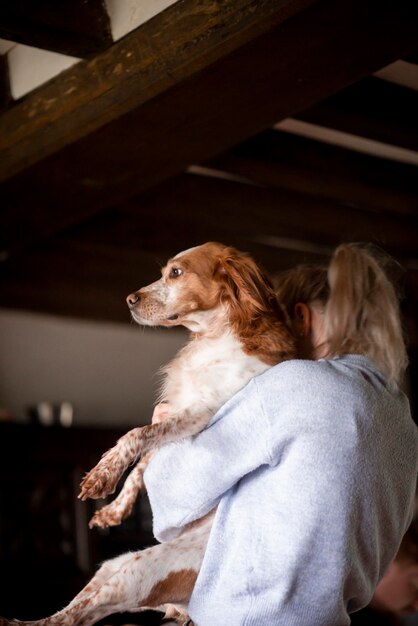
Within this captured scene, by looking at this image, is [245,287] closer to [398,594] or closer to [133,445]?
[133,445]

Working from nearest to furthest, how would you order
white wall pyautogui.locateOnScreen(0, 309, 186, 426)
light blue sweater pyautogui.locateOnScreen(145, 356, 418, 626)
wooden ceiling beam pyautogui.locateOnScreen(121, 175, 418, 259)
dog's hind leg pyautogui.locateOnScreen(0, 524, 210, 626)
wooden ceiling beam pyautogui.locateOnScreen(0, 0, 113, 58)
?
light blue sweater pyautogui.locateOnScreen(145, 356, 418, 626) → dog's hind leg pyautogui.locateOnScreen(0, 524, 210, 626) → wooden ceiling beam pyautogui.locateOnScreen(0, 0, 113, 58) → wooden ceiling beam pyautogui.locateOnScreen(121, 175, 418, 259) → white wall pyautogui.locateOnScreen(0, 309, 186, 426)

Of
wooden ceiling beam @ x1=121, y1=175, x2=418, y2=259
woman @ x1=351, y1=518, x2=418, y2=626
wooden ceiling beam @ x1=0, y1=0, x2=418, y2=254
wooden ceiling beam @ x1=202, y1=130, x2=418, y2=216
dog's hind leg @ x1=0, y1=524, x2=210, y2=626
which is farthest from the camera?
wooden ceiling beam @ x1=121, y1=175, x2=418, y2=259

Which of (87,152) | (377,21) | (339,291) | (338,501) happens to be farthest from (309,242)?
(338,501)

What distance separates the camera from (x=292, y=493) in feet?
5.49

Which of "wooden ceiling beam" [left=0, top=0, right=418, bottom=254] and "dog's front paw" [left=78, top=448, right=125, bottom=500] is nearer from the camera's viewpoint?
"dog's front paw" [left=78, top=448, right=125, bottom=500]

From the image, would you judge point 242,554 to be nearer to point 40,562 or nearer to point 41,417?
point 40,562

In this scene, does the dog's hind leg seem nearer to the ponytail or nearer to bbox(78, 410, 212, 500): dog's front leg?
bbox(78, 410, 212, 500): dog's front leg

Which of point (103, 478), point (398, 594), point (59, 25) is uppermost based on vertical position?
point (59, 25)

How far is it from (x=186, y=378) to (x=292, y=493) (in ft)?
1.57

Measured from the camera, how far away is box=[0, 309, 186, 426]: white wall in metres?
6.39

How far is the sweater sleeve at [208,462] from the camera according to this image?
5.64 feet

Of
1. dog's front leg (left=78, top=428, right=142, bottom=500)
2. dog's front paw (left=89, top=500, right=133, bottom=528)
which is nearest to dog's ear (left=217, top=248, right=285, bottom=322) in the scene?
dog's front leg (left=78, top=428, right=142, bottom=500)

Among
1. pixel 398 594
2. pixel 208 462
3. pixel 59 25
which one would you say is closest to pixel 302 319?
pixel 208 462

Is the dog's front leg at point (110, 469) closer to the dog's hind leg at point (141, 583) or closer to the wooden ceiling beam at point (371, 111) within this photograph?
the dog's hind leg at point (141, 583)
